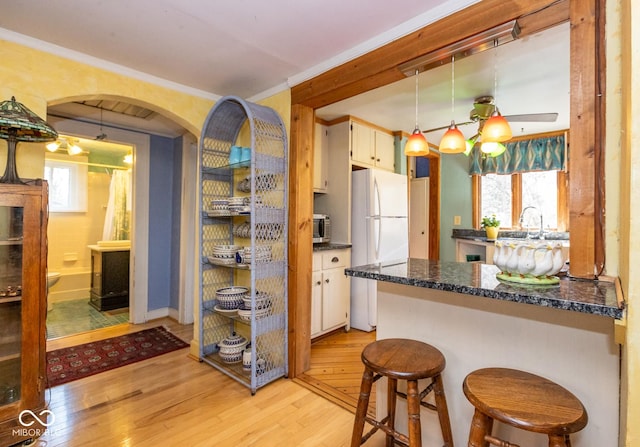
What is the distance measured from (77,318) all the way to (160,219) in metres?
1.52

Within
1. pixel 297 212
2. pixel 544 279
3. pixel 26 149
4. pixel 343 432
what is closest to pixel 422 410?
pixel 343 432

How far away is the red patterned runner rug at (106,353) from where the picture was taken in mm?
2497

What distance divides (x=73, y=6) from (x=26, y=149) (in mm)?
902

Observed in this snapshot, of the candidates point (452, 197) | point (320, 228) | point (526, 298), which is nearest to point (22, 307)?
point (320, 228)

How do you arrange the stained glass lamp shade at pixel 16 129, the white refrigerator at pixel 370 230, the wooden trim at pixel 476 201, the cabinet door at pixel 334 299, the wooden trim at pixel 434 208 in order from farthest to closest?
1. the wooden trim at pixel 434 208
2. the wooden trim at pixel 476 201
3. the white refrigerator at pixel 370 230
4. the cabinet door at pixel 334 299
5. the stained glass lamp shade at pixel 16 129

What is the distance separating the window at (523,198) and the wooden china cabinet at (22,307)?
4811 mm

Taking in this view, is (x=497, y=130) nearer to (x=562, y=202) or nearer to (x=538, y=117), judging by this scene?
(x=538, y=117)

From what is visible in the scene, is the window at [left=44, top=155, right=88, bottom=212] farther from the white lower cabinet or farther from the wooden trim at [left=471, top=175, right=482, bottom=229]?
the wooden trim at [left=471, top=175, right=482, bottom=229]

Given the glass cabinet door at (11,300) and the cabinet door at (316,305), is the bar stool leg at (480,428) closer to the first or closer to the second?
the cabinet door at (316,305)

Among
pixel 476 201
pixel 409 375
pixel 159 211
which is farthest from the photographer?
pixel 476 201

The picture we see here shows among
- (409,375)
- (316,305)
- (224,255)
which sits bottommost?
(316,305)

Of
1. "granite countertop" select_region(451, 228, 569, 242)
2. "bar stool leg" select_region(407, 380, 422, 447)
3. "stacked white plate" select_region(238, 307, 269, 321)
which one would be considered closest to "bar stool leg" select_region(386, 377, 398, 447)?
"bar stool leg" select_region(407, 380, 422, 447)

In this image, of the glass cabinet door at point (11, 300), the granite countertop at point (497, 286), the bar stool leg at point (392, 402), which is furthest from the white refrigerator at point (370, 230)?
the glass cabinet door at point (11, 300)

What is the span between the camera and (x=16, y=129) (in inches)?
71.7
